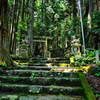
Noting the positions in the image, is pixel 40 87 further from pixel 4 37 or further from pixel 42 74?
pixel 4 37

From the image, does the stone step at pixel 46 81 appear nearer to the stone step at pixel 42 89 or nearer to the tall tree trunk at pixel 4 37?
the stone step at pixel 42 89

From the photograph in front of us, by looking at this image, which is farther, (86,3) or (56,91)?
(86,3)

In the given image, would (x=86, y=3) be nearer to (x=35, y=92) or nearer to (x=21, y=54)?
(x=21, y=54)

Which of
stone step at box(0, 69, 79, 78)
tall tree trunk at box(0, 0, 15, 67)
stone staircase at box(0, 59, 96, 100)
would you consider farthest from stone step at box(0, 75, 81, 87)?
tall tree trunk at box(0, 0, 15, 67)

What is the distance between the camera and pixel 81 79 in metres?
3.14

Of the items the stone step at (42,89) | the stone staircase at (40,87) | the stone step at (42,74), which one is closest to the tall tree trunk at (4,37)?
the stone staircase at (40,87)

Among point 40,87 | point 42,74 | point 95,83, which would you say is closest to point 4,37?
point 42,74

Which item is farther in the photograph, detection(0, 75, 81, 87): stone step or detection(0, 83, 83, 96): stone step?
detection(0, 75, 81, 87): stone step

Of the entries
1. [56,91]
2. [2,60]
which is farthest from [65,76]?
[2,60]

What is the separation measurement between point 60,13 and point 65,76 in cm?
1214

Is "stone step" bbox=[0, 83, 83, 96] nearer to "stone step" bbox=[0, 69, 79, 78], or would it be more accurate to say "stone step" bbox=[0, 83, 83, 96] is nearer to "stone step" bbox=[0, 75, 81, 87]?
"stone step" bbox=[0, 75, 81, 87]

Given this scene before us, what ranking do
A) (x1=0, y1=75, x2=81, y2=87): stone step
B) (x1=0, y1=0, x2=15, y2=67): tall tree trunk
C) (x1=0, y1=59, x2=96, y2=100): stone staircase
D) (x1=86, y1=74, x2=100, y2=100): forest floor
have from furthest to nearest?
1. (x1=0, y1=0, x2=15, y2=67): tall tree trunk
2. (x1=0, y1=75, x2=81, y2=87): stone step
3. (x1=86, y1=74, x2=100, y2=100): forest floor
4. (x1=0, y1=59, x2=96, y2=100): stone staircase

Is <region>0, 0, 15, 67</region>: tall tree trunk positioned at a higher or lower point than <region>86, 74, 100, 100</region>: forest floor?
higher

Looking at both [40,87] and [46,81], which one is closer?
[40,87]
